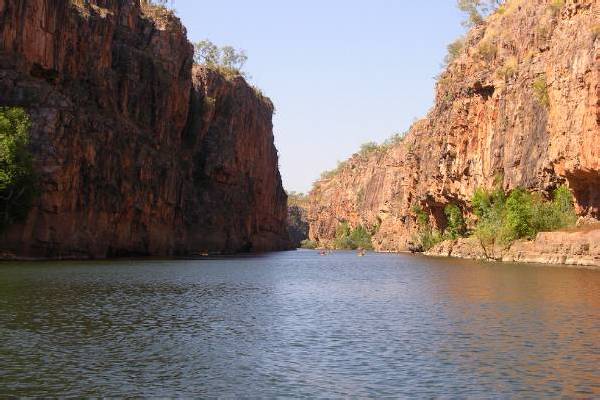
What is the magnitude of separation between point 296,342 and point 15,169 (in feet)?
163

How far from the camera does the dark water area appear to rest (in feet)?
56.6

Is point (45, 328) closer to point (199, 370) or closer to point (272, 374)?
point (199, 370)

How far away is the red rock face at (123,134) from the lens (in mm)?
75562

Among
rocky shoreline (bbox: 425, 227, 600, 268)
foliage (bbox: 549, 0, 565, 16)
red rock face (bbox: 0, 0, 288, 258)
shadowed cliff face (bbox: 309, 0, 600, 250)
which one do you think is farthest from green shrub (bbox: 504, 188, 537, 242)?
red rock face (bbox: 0, 0, 288, 258)

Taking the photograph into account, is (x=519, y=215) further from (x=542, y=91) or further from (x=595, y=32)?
(x=595, y=32)

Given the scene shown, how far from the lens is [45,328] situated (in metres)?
25.0

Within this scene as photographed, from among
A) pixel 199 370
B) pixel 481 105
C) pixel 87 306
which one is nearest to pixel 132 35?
pixel 481 105

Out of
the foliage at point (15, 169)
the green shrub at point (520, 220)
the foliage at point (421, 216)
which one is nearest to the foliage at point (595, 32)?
the green shrub at point (520, 220)

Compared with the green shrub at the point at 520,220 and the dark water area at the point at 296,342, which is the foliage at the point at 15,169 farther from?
the green shrub at the point at 520,220

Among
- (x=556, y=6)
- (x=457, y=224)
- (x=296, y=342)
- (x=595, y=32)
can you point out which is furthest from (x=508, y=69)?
(x=296, y=342)

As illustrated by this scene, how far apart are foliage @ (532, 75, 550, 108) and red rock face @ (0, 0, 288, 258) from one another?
53073 mm

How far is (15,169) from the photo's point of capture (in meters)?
64.9

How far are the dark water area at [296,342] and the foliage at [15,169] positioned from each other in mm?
26589

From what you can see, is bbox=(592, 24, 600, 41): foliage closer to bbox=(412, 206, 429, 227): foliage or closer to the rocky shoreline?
the rocky shoreline
